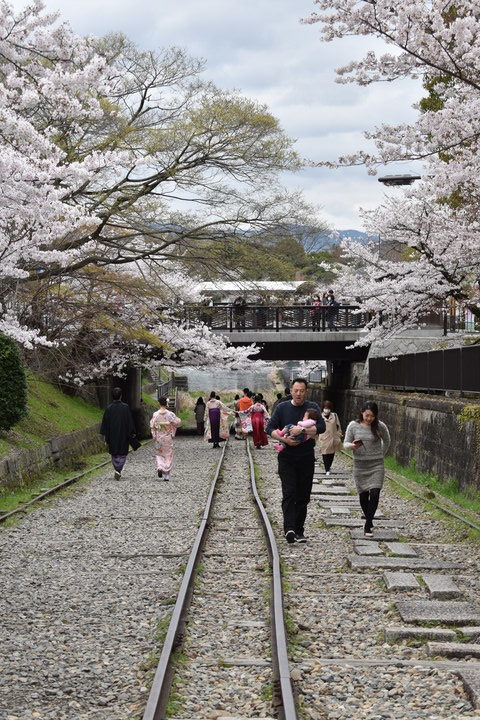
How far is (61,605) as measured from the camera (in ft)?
27.2

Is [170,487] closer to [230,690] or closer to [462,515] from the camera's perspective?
[462,515]

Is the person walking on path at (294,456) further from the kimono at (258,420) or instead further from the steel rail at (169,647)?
the kimono at (258,420)

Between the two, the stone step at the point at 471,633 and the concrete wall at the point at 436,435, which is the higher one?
the concrete wall at the point at 436,435

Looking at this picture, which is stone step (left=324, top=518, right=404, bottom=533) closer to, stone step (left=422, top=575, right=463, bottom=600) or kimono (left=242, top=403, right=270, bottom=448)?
stone step (left=422, top=575, right=463, bottom=600)

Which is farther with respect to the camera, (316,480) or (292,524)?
(316,480)

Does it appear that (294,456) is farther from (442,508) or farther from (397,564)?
(442,508)

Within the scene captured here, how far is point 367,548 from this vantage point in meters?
11.0

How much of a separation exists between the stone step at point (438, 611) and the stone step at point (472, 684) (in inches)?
55.4

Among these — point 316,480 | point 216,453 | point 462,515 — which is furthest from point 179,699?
point 216,453

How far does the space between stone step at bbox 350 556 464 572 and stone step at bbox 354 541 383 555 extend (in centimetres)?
44

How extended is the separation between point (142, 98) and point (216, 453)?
36.4 ft

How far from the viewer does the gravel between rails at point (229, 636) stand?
5.59 m

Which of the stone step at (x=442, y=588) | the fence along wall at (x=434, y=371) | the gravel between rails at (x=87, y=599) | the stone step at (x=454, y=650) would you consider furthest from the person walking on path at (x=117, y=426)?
the stone step at (x=454, y=650)

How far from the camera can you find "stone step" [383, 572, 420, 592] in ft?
28.5
